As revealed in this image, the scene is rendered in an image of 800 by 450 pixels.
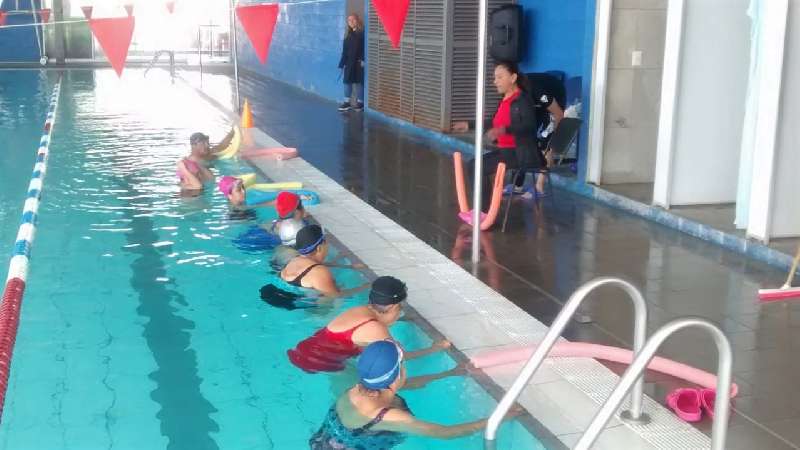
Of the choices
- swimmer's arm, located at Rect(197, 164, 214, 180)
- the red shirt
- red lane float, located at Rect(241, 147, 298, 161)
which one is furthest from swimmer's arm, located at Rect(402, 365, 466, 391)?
red lane float, located at Rect(241, 147, 298, 161)

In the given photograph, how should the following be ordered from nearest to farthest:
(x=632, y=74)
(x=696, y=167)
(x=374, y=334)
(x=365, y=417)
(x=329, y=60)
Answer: (x=365, y=417) → (x=374, y=334) → (x=696, y=167) → (x=632, y=74) → (x=329, y=60)

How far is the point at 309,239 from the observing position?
5973mm

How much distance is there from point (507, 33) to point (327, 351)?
730 cm

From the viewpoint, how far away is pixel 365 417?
13.0 feet

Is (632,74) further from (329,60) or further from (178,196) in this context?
(329,60)

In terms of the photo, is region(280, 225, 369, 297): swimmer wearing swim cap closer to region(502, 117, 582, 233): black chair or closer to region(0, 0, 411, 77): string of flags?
region(0, 0, 411, 77): string of flags

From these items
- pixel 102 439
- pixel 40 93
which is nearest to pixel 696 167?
pixel 102 439

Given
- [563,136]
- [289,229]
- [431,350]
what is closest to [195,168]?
[289,229]

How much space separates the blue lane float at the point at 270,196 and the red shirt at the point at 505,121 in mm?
1864

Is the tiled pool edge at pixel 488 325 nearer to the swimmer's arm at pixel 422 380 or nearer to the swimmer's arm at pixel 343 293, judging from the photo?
the swimmer's arm at pixel 422 380

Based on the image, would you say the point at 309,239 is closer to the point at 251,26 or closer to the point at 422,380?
the point at 422,380

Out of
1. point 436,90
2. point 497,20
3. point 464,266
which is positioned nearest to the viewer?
point 464,266

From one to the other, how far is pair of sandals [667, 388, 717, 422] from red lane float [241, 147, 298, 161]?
7437mm

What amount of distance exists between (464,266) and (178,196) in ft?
12.4
